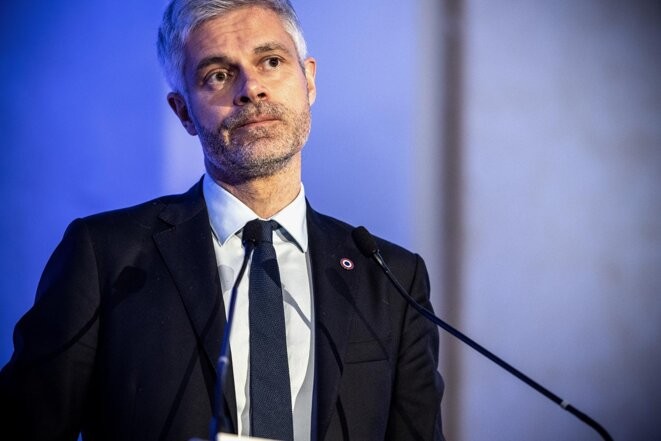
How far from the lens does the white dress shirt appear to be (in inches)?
55.2

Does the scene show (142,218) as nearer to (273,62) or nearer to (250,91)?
(250,91)

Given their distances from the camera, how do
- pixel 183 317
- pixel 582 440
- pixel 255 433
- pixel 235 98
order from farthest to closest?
1. pixel 582 440
2. pixel 235 98
3. pixel 183 317
4. pixel 255 433

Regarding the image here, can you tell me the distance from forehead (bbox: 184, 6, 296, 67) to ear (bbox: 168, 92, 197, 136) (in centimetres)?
10

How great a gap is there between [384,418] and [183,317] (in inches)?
18.3

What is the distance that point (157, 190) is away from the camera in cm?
196

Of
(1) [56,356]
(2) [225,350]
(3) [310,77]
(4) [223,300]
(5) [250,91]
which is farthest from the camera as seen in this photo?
(3) [310,77]

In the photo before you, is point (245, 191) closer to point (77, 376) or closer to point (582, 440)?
point (77, 376)

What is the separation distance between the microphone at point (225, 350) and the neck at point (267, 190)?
0.93 feet

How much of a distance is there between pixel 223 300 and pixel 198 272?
77mm

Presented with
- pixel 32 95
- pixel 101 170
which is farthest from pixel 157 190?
pixel 32 95

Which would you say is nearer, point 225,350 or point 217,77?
point 225,350

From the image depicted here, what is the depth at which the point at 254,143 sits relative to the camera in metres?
1.54

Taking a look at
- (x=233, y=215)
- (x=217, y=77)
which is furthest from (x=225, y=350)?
(x=217, y=77)

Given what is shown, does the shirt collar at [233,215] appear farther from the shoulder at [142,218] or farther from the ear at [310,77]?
the ear at [310,77]
